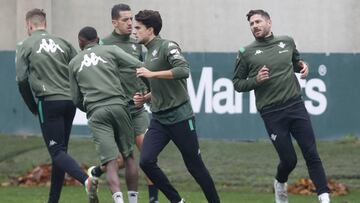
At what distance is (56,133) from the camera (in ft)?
40.1

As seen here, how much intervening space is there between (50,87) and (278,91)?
2.35 metres

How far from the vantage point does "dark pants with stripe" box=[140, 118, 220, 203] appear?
451 inches

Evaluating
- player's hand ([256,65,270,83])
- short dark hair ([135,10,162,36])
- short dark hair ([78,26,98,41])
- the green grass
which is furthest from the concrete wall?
short dark hair ([135,10,162,36])

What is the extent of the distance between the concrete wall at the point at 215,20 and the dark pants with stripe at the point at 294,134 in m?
8.73

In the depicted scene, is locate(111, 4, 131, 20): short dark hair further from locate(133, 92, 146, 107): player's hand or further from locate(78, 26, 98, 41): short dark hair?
→ locate(133, 92, 146, 107): player's hand

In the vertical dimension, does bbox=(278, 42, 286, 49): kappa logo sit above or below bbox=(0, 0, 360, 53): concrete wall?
above

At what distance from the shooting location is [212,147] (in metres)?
18.3

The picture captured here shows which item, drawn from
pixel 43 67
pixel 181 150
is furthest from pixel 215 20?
pixel 181 150

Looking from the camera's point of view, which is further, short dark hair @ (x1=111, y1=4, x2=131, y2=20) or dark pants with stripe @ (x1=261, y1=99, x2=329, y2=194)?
short dark hair @ (x1=111, y1=4, x2=131, y2=20)

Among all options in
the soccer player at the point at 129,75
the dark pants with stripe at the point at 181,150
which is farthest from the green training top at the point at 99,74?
the soccer player at the point at 129,75

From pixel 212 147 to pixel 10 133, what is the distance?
358cm

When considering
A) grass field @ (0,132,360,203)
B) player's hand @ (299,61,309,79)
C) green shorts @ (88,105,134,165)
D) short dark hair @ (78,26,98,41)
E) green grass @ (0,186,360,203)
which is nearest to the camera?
green shorts @ (88,105,134,165)

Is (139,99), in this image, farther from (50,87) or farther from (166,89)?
(50,87)

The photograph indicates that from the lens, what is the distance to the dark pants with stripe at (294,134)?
11.8 metres
